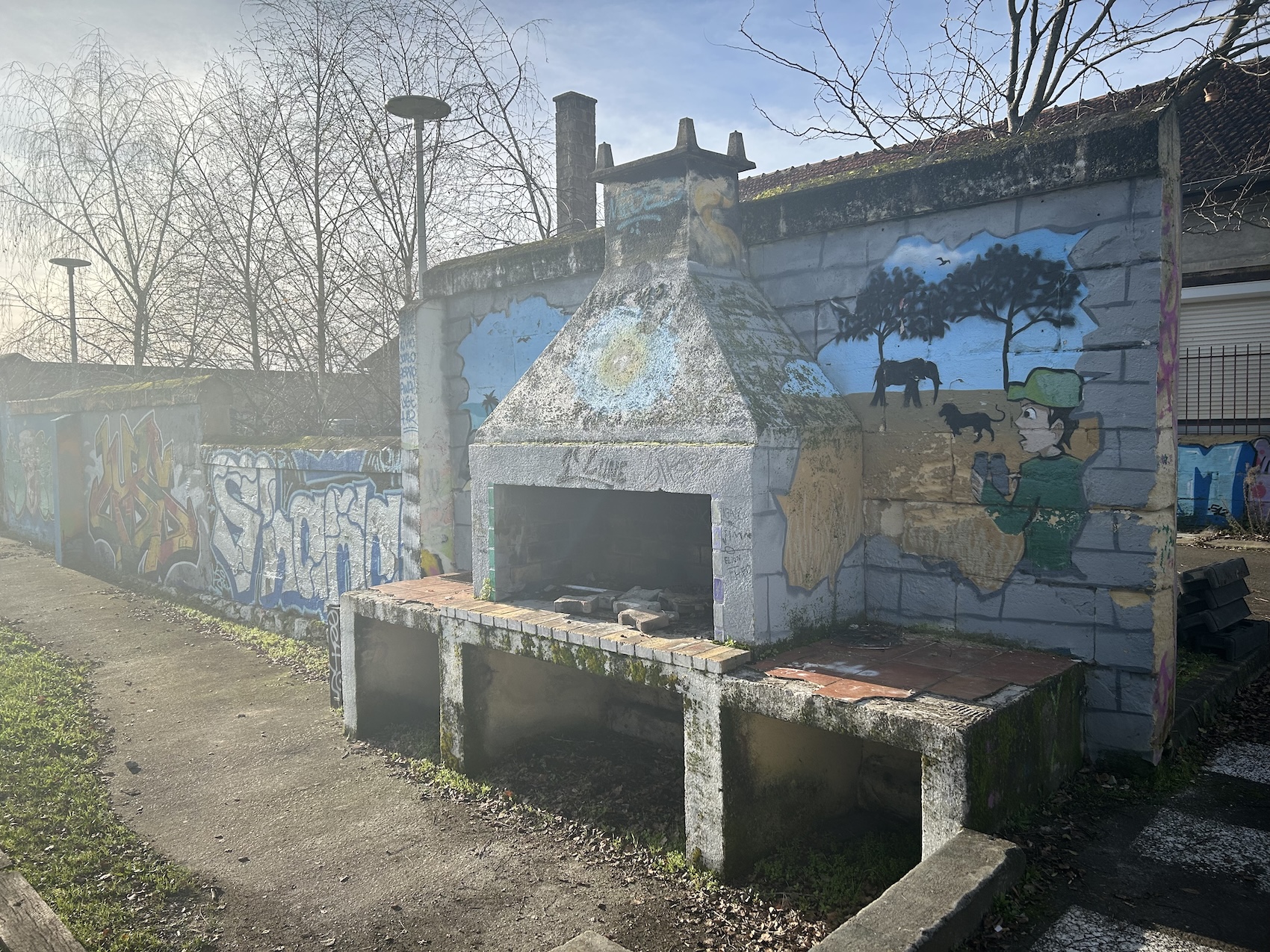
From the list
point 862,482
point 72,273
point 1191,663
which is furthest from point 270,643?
point 72,273

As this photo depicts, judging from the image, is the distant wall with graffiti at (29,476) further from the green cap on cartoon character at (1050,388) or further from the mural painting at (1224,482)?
the mural painting at (1224,482)

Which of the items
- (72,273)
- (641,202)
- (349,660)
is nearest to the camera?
(641,202)

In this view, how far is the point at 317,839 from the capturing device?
504 centimetres

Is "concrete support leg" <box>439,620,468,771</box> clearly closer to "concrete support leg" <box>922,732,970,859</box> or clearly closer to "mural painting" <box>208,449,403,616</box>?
"mural painting" <box>208,449,403,616</box>

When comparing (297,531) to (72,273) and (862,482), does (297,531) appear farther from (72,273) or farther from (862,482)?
(72,273)

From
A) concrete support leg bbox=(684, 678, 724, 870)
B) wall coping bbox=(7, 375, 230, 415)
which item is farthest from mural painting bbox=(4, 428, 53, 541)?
concrete support leg bbox=(684, 678, 724, 870)

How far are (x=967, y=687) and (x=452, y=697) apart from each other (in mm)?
3289

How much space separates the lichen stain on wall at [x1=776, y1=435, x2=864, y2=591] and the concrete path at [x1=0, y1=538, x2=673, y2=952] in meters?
1.80

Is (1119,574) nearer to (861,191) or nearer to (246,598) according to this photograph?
(861,191)

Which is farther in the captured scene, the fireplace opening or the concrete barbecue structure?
the fireplace opening

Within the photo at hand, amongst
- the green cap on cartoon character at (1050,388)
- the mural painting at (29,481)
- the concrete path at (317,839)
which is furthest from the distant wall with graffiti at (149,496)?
the green cap on cartoon character at (1050,388)

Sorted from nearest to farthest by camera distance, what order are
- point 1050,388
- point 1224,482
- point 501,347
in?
1. point 1050,388
2. point 501,347
3. point 1224,482

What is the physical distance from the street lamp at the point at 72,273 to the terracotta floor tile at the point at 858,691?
15.6 m

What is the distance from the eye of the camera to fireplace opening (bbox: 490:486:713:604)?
5.90 meters
